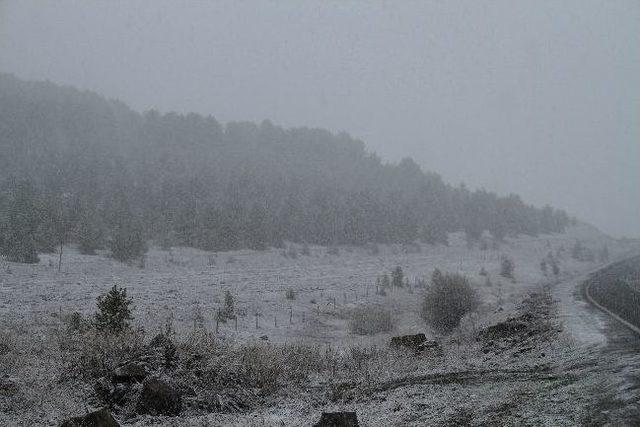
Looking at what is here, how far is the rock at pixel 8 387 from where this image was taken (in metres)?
9.23

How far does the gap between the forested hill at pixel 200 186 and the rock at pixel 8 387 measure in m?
26.7

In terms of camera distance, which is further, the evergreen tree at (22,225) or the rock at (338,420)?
the evergreen tree at (22,225)

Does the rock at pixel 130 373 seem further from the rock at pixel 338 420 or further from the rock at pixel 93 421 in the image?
the rock at pixel 338 420

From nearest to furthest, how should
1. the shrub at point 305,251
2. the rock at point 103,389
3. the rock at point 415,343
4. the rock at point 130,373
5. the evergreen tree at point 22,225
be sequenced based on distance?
the rock at point 103,389 < the rock at point 130,373 < the rock at point 415,343 < the evergreen tree at point 22,225 < the shrub at point 305,251

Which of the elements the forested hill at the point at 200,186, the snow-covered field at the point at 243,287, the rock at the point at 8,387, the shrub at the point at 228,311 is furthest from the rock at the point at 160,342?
the forested hill at the point at 200,186

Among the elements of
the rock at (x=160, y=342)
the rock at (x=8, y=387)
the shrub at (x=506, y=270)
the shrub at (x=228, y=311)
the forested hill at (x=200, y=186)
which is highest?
the forested hill at (x=200, y=186)

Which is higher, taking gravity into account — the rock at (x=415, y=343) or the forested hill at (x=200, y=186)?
the forested hill at (x=200, y=186)

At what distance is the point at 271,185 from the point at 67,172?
1140 inches

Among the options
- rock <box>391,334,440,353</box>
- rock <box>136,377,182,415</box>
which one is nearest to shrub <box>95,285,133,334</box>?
rock <box>136,377,182,415</box>

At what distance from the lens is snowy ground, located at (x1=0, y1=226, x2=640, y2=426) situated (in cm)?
932

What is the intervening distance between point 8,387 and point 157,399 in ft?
10.4

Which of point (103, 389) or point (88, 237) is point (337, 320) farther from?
point (88, 237)

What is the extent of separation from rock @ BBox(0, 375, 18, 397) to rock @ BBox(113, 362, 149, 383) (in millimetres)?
2001

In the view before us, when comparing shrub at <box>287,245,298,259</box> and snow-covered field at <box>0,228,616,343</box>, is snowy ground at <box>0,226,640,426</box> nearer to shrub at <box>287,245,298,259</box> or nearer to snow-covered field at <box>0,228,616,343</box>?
snow-covered field at <box>0,228,616,343</box>
